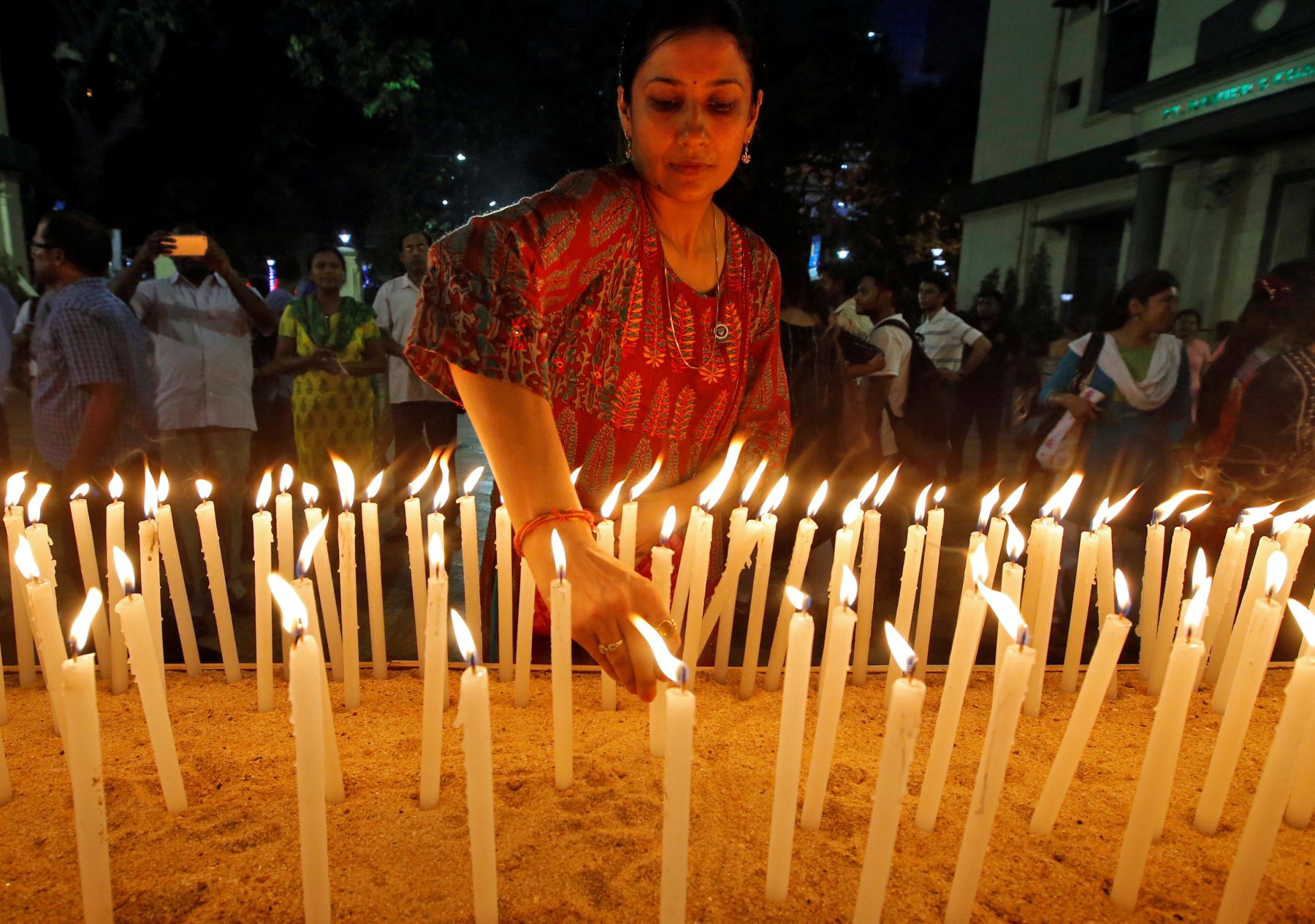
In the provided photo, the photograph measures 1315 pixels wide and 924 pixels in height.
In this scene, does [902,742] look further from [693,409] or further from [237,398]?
[237,398]

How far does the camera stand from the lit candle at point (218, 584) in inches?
70.8

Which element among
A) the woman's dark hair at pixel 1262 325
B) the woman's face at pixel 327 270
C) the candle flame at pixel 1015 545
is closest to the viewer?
the candle flame at pixel 1015 545

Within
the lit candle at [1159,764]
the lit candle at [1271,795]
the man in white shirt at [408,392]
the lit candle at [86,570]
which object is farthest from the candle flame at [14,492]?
the man in white shirt at [408,392]

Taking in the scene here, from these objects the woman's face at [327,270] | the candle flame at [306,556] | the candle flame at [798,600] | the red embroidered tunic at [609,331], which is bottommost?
the candle flame at [798,600]

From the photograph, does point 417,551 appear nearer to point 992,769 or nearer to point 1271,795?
point 992,769

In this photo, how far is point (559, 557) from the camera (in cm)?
123

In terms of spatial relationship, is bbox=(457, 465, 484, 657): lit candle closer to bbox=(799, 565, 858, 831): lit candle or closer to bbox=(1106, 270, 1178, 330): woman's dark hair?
bbox=(799, 565, 858, 831): lit candle

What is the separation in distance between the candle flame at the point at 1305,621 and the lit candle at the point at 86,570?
2.09 metres

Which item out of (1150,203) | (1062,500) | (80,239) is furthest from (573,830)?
(1150,203)

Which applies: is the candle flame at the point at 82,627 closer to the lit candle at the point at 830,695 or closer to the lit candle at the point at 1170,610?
the lit candle at the point at 830,695

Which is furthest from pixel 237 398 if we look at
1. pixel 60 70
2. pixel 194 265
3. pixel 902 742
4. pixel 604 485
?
pixel 60 70

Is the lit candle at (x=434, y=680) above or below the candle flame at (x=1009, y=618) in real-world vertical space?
below

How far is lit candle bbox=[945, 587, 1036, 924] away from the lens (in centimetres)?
99

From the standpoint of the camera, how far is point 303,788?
96 cm
